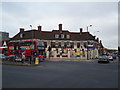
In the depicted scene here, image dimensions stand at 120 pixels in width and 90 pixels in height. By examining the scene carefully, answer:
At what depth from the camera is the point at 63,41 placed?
1886 inches

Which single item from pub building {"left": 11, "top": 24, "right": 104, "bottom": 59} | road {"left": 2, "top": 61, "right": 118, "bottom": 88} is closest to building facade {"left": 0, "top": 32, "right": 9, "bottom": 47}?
pub building {"left": 11, "top": 24, "right": 104, "bottom": 59}

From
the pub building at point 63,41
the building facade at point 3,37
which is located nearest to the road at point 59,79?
the pub building at point 63,41

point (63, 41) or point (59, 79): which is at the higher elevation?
point (63, 41)

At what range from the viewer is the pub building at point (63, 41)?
46344mm

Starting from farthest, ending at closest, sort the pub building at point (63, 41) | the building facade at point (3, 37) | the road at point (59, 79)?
the building facade at point (3, 37) → the pub building at point (63, 41) → the road at point (59, 79)

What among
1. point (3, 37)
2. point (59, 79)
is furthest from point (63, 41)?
point (59, 79)

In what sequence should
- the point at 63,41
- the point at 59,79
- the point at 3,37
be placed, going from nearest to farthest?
1. the point at 59,79
2. the point at 63,41
3. the point at 3,37

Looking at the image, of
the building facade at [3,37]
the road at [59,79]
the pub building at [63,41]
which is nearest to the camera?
the road at [59,79]

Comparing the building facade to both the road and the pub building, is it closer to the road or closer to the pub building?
the pub building

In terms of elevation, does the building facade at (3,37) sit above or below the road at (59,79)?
above

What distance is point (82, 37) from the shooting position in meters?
49.0

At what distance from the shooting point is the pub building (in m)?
46.3

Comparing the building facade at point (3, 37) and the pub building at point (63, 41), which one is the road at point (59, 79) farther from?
the building facade at point (3, 37)

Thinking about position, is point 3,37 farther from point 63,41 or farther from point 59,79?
point 59,79
